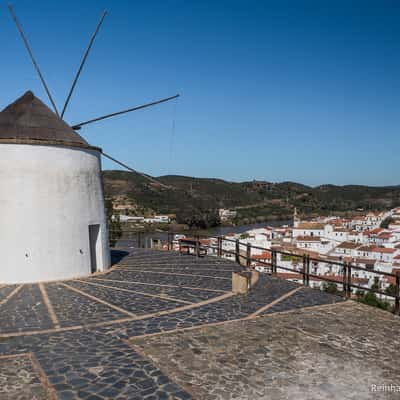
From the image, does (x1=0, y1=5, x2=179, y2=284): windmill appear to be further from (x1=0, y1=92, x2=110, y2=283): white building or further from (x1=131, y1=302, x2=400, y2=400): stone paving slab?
(x1=131, y1=302, x2=400, y2=400): stone paving slab

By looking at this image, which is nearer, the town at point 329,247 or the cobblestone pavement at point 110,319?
the cobblestone pavement at point 110,319

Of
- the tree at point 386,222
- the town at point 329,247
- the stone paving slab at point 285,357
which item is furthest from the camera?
the tree at point 386,222

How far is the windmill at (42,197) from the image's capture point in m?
9.20

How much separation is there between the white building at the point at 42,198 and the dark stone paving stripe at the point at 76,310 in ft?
4.49

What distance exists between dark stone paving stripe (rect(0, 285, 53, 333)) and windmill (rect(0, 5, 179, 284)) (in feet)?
4.16

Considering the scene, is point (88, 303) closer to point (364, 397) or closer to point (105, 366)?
point (105, 366)

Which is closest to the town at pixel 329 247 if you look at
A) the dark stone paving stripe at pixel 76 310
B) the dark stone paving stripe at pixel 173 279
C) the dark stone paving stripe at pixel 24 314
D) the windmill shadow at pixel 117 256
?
the windmill shadow at pixel 117 256

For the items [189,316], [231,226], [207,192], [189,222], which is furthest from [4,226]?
[207,192]

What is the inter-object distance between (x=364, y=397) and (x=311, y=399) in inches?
21.6

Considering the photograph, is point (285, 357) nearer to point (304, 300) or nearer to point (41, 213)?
point (304, 300)

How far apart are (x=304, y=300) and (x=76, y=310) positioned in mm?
4295

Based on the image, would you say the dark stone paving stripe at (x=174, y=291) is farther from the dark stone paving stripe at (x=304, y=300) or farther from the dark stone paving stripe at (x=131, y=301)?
the dark stone paving stripe at (x=304, y=300)

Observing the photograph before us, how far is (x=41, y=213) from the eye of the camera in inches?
370

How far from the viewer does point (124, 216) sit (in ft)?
227
